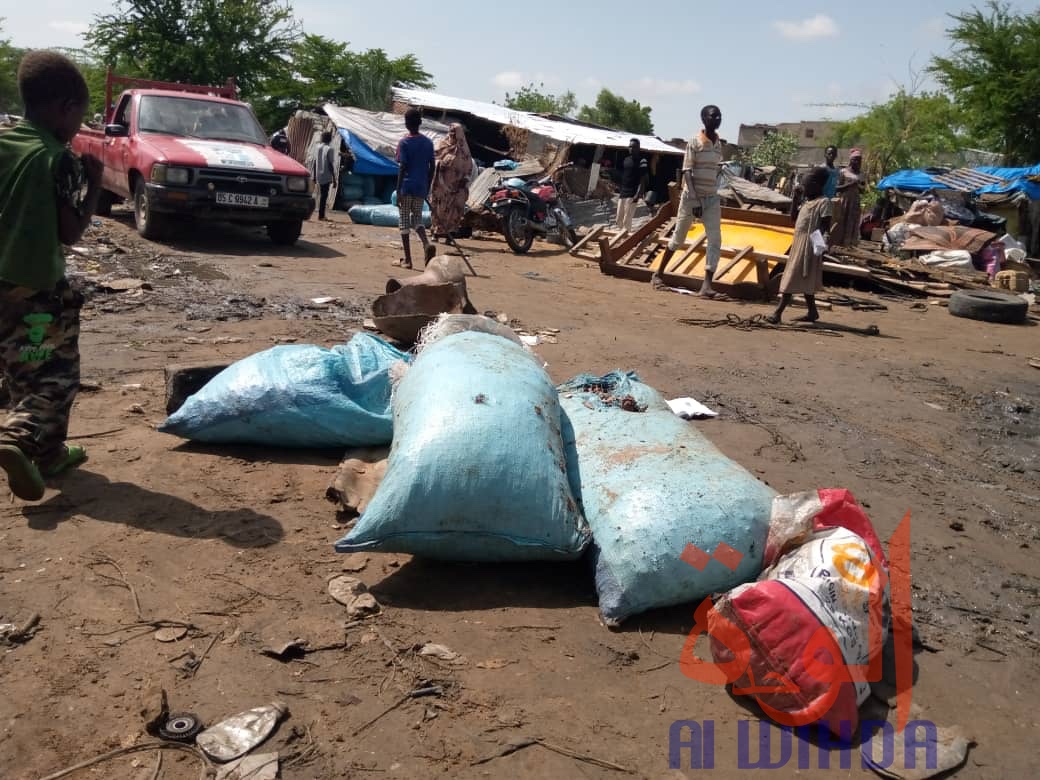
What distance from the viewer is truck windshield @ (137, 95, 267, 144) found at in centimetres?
957

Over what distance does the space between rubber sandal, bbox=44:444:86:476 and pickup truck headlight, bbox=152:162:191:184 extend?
6002 mm

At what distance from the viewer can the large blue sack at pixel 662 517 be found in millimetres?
2506

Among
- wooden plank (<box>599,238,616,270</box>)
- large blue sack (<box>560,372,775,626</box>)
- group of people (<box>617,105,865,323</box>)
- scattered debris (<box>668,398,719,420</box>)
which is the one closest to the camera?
large blue sack (<box>560,372,775,626</box>)

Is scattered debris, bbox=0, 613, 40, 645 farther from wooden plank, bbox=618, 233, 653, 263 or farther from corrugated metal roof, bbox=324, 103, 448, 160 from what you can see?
corrugated metal roof, bbox=324, 103, 448, 160

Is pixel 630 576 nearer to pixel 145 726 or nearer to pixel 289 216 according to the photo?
pixel 145 726

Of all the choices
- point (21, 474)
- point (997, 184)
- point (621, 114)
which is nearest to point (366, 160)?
point (997, 184)

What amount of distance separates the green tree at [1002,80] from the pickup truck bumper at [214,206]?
63.9 feet

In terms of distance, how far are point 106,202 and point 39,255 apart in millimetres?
9421

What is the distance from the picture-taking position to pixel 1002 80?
69.4 feet

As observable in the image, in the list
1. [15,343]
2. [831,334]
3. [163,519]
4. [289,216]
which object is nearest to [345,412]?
[163,519]

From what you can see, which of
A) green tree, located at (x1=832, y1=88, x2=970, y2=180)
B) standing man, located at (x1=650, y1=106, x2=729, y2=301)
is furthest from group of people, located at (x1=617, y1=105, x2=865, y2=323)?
green tree, located at (x1=832, y1=88, x2=970, y2=180)

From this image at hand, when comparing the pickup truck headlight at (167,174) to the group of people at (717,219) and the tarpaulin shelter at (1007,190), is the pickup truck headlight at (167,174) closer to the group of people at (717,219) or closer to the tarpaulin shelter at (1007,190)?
the group of people at (717,219)

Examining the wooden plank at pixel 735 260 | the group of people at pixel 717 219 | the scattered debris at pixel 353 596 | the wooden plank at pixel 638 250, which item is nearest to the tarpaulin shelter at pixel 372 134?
the wooden plank at pixel 638 250
